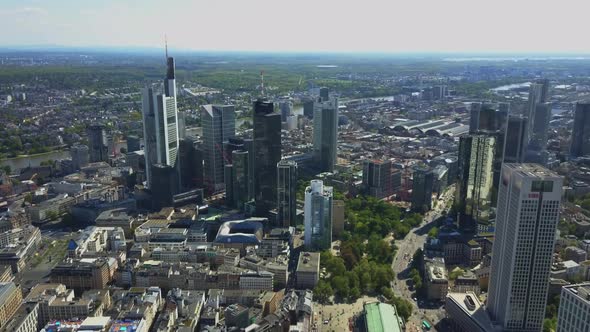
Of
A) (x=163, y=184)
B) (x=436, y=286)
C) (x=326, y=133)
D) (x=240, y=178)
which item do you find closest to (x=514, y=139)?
(x=436, y=286)

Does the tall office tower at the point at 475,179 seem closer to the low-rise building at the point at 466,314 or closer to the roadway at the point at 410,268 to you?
the roadway at the point at 410,268

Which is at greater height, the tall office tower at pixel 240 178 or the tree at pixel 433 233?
the tall office tower at pixel 240 178

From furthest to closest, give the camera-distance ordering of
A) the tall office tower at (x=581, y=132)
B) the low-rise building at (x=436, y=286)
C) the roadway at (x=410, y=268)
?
the tall office tower at (x=581, y=132), the low-rise building at (x=436, y=286), the roadway at (x=410, y=268)

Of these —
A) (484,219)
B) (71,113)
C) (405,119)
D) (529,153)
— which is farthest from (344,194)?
(71,113)

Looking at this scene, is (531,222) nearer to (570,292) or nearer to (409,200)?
(570,292)

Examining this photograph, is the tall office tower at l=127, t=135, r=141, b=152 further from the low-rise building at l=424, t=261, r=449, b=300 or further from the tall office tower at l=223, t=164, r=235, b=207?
the low-rise building at l=424, t=261, r=449, b=300

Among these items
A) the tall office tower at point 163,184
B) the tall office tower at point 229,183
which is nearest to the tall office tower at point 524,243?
the tall office tower at point 229,183
